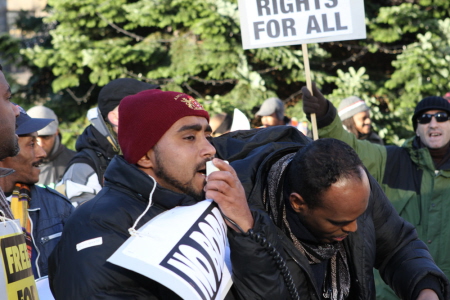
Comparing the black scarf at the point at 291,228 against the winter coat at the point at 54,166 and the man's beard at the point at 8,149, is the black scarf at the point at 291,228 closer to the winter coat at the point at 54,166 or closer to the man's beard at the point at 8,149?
the man's beard at the point at 8,149

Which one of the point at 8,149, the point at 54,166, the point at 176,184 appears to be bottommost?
the point at 54,166

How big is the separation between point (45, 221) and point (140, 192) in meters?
1.69

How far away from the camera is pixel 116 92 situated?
4.73 meters

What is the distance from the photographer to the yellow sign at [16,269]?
85.3 inches

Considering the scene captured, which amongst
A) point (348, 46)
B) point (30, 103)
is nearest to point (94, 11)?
point (30, 103)

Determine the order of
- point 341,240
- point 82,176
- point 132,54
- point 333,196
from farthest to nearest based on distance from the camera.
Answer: point 132,54, point 82,176, point 341,240, point 333,196

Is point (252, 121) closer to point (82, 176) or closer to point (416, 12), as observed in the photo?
point (416, 12)

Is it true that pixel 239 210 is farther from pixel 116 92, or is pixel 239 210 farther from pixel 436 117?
pixel 436 117

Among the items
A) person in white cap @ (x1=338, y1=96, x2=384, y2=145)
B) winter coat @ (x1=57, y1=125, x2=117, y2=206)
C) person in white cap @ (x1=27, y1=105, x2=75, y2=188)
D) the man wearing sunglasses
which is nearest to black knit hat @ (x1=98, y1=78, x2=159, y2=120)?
winter coat @ (x1=57, y1=125, x2=117, y2=206)

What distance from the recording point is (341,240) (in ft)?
9.55

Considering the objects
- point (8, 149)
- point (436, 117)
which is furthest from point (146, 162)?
point (436, 117)

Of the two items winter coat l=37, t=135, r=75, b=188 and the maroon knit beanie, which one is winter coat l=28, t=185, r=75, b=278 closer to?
the maroon knit beanie

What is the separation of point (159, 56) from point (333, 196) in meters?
9.75

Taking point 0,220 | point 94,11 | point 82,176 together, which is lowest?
point 82,176
